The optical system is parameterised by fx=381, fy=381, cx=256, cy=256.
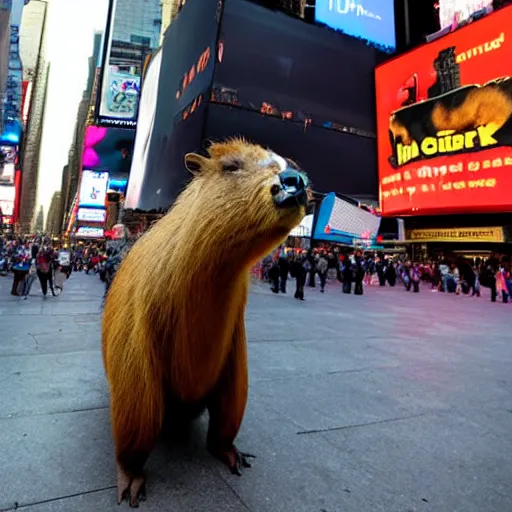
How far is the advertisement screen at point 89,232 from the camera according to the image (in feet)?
194

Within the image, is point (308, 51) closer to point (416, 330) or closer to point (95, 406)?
point (416, 330)

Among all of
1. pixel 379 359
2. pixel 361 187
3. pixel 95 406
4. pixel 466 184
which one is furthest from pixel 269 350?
pixel 361 187

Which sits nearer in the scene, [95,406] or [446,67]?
[95,406]

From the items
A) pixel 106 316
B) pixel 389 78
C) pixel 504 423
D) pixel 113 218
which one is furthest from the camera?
pixel 113 218

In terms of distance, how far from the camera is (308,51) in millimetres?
25938

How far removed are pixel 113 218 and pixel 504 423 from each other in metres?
56.2

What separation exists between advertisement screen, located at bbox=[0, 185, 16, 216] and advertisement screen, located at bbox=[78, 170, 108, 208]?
14191 mm

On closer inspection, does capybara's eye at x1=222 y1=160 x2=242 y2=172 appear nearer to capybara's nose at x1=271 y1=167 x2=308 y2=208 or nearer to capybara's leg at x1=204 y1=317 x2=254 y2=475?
capybara's nose at x1=271 y1=167 x2=308 y2=208

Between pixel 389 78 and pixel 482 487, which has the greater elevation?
pixel 389 78

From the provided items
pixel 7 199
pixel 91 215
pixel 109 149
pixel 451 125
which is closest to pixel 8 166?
pixel 7 199

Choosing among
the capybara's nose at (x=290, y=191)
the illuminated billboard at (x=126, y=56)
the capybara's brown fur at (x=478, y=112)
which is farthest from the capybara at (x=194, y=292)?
the illuminated billboard at (x=126, y=56)

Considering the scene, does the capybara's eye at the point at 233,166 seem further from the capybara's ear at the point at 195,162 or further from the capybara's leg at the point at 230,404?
the capybara's leg at the point at 230,404

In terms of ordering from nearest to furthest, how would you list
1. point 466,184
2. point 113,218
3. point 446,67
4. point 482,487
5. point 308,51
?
point 482,487 < point 466,184 < point 446,67 < point 308,51 < point 113,218

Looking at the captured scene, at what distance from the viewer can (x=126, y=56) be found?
50562 mm
